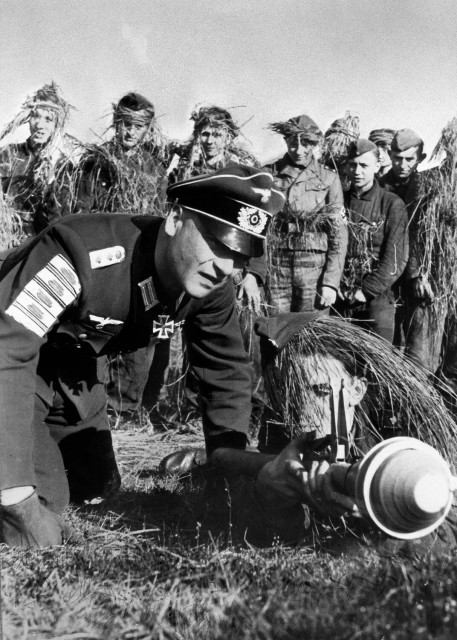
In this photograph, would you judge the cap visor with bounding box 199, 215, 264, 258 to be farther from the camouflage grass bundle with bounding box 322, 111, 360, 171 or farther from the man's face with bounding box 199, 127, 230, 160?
the camouflage grass bundle with bounding box 322, 111, 360, 171

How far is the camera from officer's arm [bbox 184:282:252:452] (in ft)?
13.7

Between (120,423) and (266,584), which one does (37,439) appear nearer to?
(266,584)

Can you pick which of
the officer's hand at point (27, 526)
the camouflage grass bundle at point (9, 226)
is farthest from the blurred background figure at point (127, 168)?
the officer's hand at point (27, 526)

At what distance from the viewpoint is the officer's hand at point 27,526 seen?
3.43m

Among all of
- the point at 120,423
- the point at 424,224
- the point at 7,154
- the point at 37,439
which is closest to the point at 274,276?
the point at 424,224

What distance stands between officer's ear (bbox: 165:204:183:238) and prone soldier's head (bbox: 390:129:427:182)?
4087mm

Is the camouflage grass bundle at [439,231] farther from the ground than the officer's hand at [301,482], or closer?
farther from the ground

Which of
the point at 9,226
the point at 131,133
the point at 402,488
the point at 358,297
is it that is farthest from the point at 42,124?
the point at 402,488

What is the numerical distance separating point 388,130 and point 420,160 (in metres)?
0.75

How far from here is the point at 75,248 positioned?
11.9 ft

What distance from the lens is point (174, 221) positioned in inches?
145

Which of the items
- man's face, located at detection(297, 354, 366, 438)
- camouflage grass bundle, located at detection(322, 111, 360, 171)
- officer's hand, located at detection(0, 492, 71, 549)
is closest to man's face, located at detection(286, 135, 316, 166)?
camouflage grass bundle, located at detection(322, 111, 360, 171)

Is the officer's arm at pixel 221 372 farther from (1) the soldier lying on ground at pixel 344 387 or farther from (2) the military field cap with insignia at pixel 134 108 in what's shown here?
(2) the military field cap with insignia at pixel 134 108

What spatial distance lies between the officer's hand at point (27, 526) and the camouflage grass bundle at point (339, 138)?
4826mm
